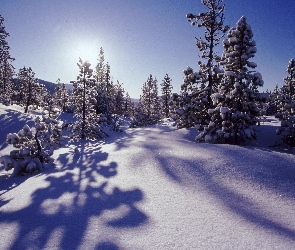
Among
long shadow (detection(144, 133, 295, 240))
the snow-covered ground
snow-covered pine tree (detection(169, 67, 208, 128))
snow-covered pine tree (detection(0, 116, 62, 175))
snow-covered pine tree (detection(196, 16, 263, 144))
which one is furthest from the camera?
snow-covered pine tree (detection(169, 67, 208, 128))

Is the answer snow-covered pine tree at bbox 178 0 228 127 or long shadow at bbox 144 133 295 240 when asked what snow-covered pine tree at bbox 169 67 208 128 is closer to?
snow-covered pine tree at bbox 178 0 228 127

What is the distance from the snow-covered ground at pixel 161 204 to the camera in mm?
3299

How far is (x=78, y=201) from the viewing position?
188 inches

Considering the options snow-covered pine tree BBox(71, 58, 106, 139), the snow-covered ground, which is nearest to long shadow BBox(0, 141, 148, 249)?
the snow-covered ground

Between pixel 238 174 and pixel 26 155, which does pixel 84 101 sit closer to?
pixel 26 155

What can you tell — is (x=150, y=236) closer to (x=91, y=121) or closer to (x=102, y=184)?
(x=102, y=184)

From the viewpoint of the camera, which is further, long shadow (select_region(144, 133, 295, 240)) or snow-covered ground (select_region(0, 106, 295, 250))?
long shadow (select_region(144, 133, 295, 240))

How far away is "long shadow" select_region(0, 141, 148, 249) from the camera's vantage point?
3.38 m

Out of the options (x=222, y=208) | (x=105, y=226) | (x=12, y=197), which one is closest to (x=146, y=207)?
(x=105, y=226)

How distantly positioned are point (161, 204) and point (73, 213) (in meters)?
1.75

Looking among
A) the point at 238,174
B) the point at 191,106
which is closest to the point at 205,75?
the point at 191,106

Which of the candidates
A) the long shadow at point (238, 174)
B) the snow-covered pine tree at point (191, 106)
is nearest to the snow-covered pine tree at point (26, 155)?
the long shadow at point (238, 174)

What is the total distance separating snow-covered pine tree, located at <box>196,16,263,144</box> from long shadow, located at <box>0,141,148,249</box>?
31.1 feet

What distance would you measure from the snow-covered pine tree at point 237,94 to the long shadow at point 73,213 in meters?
9.48
